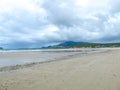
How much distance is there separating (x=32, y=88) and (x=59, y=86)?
116cm

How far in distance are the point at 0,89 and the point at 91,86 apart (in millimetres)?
3852

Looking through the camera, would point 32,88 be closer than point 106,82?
Yes

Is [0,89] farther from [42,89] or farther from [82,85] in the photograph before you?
[82,85]

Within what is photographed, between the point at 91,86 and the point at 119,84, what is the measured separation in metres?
1.25

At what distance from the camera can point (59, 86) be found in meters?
10.6

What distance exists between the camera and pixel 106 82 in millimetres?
11312

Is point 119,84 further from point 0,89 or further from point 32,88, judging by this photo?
point 0,89

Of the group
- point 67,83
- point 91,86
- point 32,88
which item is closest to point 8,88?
point 32,88

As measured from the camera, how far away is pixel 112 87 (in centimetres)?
1013

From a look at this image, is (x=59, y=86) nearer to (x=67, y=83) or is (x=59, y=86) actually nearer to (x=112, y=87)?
(x=67, y=83)

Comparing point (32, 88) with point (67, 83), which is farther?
point (67, 83)

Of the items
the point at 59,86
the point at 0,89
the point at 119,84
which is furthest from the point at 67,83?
the point at 0,89

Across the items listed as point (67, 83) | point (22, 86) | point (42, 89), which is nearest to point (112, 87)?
point (67, 83)

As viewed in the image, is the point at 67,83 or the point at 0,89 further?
the point at 67,83
